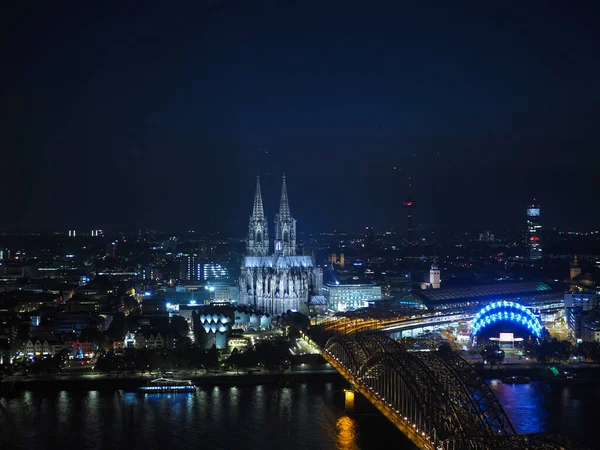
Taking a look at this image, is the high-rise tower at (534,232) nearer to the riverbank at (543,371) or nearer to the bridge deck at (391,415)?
the riverbank at (543,371)

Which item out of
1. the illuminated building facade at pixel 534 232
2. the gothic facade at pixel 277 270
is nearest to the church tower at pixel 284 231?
the gothic facade at pixel 277 270

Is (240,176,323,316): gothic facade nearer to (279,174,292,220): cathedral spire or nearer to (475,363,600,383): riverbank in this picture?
(279,174,292,220): cathedral spire

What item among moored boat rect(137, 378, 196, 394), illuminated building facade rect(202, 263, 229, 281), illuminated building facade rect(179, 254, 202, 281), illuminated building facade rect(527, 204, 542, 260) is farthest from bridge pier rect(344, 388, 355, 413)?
illuminated building facade rect(527, 204, 542, 260)

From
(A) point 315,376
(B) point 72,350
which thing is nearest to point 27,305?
(B) point 72,350

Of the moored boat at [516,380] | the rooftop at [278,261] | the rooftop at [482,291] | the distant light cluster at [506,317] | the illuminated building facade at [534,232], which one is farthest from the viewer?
the illuminated building facade at [534,232]

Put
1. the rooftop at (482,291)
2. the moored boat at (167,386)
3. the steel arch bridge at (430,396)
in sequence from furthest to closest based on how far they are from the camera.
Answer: the rooftop at (482,291), the moored boat at (167,386), the steel arch bridge at (430,396)

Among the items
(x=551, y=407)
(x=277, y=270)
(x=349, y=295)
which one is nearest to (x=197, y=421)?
(x=551, y=407)

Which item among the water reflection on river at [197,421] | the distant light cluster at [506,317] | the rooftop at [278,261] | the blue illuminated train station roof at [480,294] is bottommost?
the water reflection on river at [197,421]
